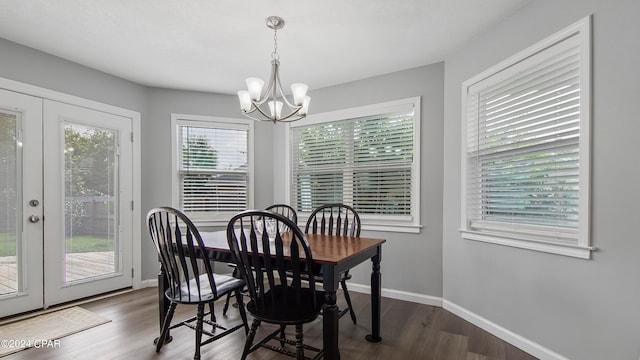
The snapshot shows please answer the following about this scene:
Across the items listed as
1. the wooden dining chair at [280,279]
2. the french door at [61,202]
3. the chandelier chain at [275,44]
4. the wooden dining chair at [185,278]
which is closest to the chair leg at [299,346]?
the wooden dining chair at [280,279]

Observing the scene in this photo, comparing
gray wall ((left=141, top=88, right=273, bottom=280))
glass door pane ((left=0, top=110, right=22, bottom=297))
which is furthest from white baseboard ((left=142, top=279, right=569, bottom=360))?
glass door pane ((left=0, top=110, right=22, bottom=297))

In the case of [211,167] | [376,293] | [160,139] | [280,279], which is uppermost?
[160,139]

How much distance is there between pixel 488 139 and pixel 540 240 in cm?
91

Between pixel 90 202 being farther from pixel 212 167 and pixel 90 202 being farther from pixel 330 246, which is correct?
pixel 330 246

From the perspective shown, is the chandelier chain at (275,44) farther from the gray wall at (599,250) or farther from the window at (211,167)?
the gray wall at (599,250)

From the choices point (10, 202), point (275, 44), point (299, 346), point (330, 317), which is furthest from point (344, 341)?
point (10, 202)

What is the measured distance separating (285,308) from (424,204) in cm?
200

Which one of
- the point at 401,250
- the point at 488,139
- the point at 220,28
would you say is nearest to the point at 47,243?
the point at 220,28

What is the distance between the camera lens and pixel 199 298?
198 cm

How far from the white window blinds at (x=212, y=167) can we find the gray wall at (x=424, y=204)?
73.8 inches

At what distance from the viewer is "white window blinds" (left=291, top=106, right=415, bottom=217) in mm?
3371

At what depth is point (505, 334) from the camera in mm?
2338

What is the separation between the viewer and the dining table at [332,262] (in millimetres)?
1735

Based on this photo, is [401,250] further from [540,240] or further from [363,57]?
[363,57]
